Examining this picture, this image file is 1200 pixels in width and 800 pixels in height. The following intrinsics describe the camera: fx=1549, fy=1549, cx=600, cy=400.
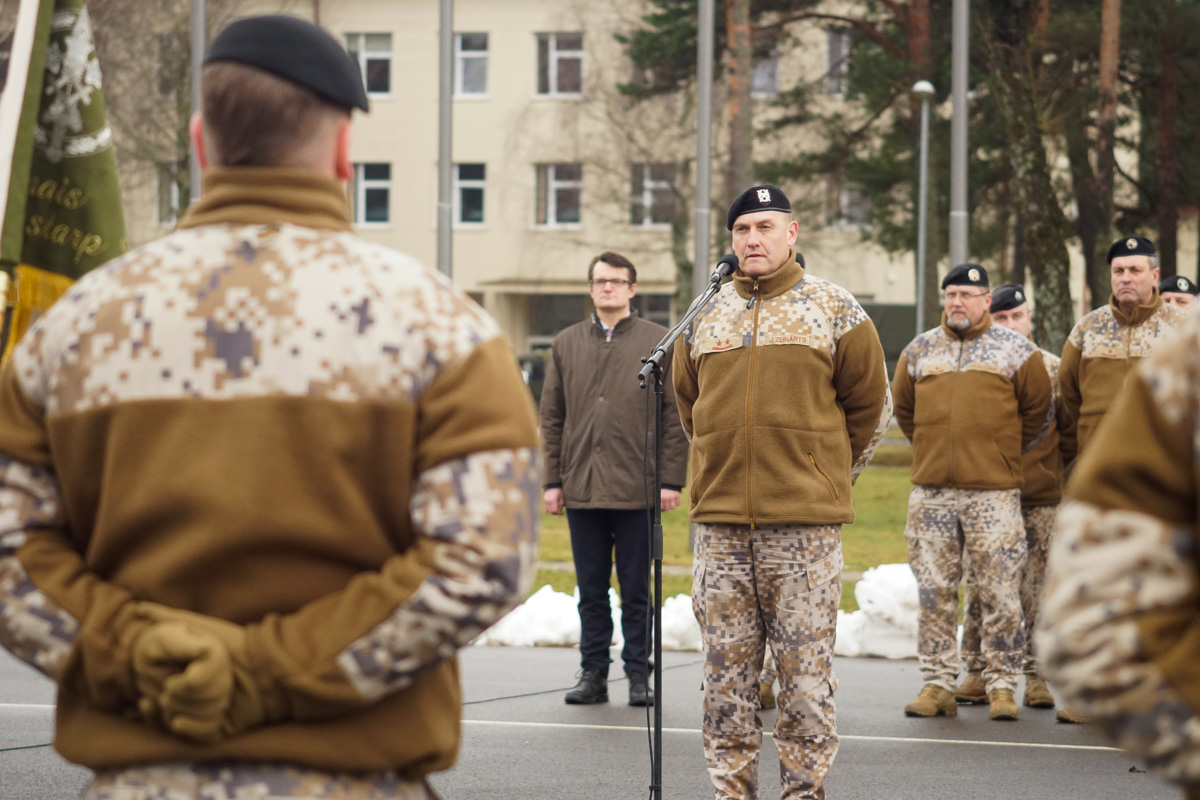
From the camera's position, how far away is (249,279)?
87.8 inches

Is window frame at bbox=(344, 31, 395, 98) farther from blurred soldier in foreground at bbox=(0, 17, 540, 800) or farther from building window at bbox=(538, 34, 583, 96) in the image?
blurred soldier in foreground at bbox=(0, 17, 540, 800)

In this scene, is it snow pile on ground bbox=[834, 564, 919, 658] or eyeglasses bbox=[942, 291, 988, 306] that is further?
snow pile on ground bbox=[834, 564, 919, 658]

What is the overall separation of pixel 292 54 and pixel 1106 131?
24.9m

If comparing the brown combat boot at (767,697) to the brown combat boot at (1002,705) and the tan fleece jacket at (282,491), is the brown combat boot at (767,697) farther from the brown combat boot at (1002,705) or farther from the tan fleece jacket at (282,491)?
the tan fleece jacket at (282,491)

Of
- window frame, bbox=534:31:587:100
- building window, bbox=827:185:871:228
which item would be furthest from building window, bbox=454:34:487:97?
building window, bbox=827:185:871:228

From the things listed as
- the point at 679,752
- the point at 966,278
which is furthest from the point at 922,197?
the point at 679,752

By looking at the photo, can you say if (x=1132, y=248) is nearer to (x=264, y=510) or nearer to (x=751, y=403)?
(x=751, y=403)

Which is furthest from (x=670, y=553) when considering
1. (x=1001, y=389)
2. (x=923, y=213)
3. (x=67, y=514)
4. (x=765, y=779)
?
(x=67, y=514)

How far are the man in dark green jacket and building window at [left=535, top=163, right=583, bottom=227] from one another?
115 ft

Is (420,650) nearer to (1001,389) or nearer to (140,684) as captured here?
(140,684)


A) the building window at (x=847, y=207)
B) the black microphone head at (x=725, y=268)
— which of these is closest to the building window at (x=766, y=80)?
the building window at (x=847, y=207)

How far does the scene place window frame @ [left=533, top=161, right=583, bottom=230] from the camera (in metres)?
43.6

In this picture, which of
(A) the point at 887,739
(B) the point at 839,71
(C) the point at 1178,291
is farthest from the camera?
(B) the point at 839,71

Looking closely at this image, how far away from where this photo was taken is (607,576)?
29.6 ft
